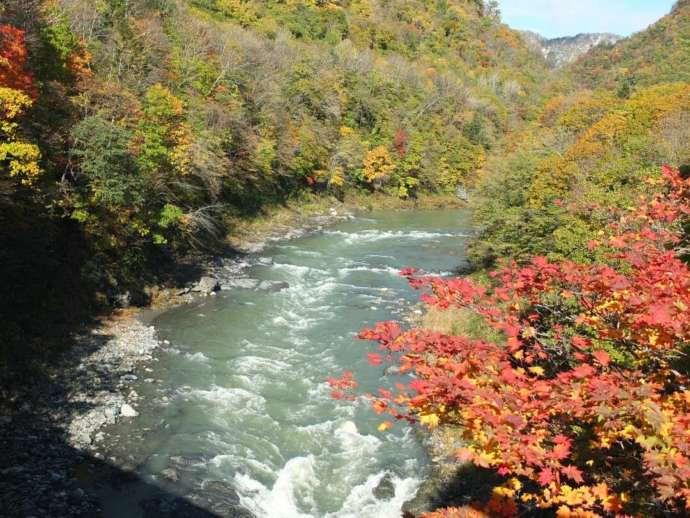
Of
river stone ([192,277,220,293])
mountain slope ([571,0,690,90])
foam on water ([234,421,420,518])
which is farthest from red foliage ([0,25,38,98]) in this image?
mountain slope ([571,0,690,90])

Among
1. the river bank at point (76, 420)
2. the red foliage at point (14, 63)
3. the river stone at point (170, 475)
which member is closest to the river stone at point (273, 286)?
the river bank at point (76, 420)

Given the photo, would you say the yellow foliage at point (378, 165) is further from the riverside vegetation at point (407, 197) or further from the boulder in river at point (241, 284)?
the boulder in river at point (241, 284)

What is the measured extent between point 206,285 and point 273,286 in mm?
3494

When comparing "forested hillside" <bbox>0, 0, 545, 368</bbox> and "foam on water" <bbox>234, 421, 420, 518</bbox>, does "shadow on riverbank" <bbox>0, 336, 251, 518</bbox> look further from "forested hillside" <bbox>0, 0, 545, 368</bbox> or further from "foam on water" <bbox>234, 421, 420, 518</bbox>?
"forested hillside" <bbox>0, 0, 545, 368</bbox>

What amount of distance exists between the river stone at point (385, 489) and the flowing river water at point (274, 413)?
27mm

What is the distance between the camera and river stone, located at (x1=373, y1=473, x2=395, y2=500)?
12.0 meters

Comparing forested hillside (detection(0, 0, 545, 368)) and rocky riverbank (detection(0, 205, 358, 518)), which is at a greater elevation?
forested hillside (detection(0, 0, 545, 368))

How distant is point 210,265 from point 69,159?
10380mm

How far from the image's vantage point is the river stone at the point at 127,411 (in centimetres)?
1383

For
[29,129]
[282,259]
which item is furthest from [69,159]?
[282,259]

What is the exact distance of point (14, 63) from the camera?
1598cm

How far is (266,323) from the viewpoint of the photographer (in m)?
21.5

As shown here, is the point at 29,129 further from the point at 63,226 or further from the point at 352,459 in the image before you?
the point at 352,459

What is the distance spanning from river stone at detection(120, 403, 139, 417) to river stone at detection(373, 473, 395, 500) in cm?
711
